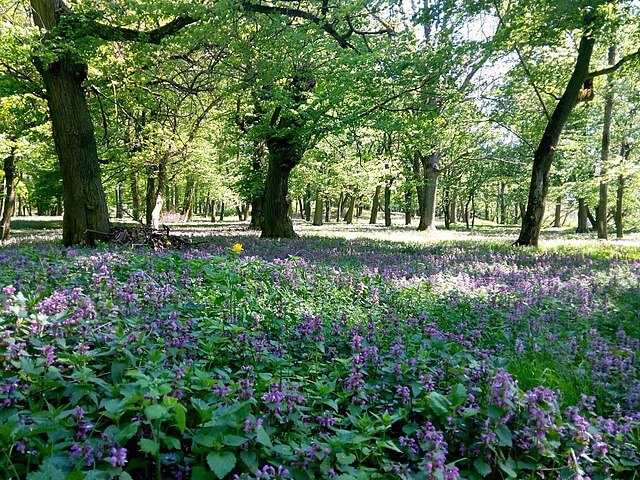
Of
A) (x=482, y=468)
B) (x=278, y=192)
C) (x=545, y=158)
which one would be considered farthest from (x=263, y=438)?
(x=545, y=158)

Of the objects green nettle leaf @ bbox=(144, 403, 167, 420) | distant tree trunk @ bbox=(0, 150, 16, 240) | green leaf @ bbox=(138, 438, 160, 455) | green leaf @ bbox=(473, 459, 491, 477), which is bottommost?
green leaf @ bbox=(473, 459, 491, 477)

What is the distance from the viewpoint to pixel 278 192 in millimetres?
17531

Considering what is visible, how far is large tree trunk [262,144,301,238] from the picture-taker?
17.0 meters

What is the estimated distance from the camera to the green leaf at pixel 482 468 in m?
2.13

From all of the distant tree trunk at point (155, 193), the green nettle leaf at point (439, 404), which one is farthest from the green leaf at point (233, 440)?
the distant tree trunk at point (155, 193)

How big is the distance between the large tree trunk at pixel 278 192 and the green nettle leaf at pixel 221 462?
1501 centimetres

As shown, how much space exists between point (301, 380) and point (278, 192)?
15.0 m

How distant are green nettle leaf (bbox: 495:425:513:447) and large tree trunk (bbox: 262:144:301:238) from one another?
1483 centimetres

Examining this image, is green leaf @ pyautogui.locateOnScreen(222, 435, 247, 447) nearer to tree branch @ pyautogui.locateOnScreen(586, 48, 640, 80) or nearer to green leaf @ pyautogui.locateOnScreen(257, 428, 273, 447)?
green leaf @ pyautogui.locateOnScreen(257, 428, 273, 447)

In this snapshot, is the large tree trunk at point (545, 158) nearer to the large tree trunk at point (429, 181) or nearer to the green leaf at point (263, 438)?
the large tree trunk at point (429, 181)

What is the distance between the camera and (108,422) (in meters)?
2.33

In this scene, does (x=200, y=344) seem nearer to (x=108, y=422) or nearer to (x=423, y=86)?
(x=108, y=422)

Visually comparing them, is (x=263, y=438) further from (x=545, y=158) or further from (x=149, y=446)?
(x=545, y=158)

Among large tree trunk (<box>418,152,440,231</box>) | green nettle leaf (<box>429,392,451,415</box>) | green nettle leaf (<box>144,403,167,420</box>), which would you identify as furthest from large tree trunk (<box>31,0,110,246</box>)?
large tree trunk (<box>418,152,440,231</box>)
